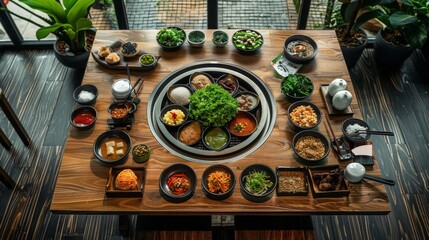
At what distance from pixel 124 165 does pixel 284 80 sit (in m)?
1.66

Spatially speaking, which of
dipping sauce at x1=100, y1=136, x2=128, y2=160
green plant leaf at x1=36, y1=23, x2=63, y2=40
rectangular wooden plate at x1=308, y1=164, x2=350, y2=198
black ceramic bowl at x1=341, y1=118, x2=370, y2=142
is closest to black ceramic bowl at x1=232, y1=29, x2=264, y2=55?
black ceramic bowl at x1=341, y1=118, x2=370, y2=142

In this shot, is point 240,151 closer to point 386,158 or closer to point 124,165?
point 124,165

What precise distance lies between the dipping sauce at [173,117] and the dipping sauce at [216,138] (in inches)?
11.1

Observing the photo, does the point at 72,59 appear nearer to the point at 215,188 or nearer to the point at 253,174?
the point at 215,188

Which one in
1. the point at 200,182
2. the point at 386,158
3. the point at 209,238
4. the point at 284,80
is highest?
the point at 284,80

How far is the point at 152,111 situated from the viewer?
3.46 m

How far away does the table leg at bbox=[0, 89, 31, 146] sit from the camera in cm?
376

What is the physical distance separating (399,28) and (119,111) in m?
3.33

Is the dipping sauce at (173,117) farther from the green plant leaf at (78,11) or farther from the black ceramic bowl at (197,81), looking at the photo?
the green plant leaf at (78,11)

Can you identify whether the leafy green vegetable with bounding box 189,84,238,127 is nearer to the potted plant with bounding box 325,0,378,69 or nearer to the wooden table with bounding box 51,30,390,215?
the wooden table with bounding box 51,30,390,215

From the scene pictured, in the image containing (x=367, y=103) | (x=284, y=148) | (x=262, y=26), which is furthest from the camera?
(x=262, y=26)

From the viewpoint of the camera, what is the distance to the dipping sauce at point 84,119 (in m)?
3.35

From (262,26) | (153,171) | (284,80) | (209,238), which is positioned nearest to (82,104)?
(153,171)

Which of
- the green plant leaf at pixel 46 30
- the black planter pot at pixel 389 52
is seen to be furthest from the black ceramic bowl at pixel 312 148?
the green plant leaf at pixel 46 30
